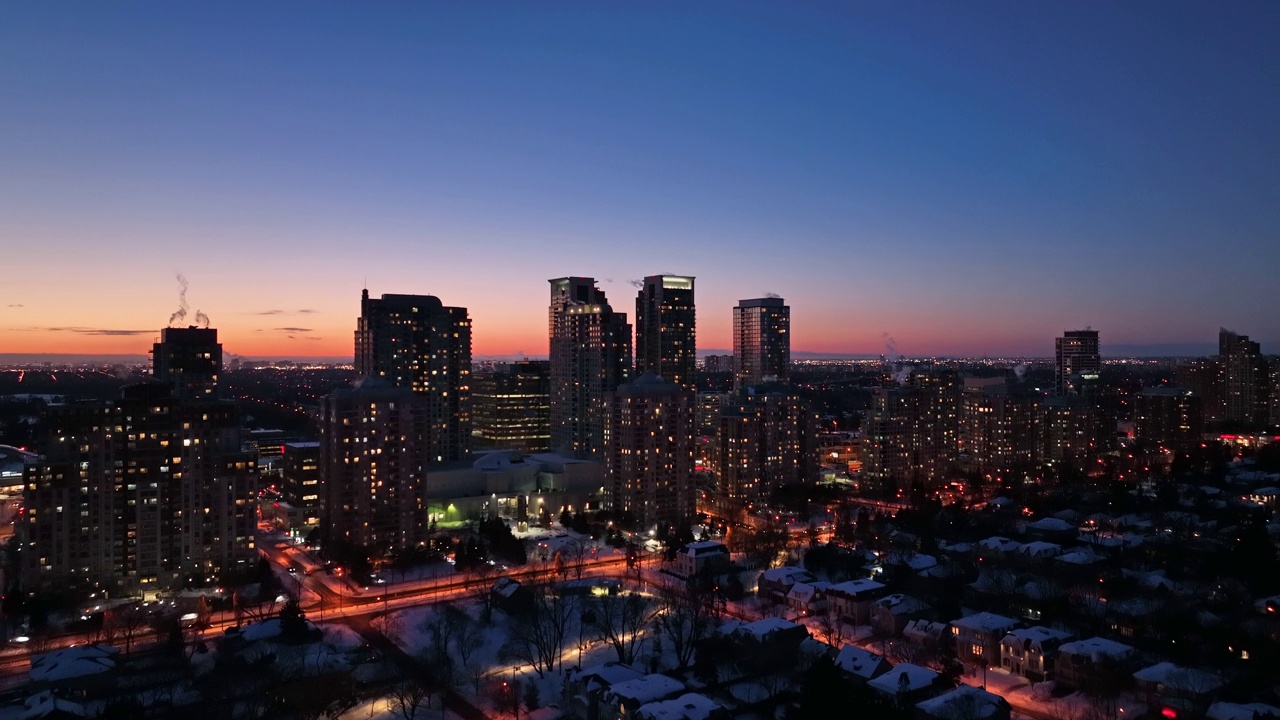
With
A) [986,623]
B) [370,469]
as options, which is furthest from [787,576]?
[370,469]

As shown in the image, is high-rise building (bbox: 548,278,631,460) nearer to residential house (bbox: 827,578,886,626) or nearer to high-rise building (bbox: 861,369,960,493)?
high-rise building (bbox: 861,369,960,493)

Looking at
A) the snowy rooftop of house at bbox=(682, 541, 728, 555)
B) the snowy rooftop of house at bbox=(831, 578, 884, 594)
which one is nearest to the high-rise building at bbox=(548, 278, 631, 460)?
the snowy rooftop of house at bbox=(682, 541, 728, 555)

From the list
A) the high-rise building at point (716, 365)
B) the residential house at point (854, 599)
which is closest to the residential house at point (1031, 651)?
the residential house at point (854, 599)

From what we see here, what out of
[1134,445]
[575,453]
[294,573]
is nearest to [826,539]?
[575,453]

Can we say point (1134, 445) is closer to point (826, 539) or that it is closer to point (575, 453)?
point (826, 539)

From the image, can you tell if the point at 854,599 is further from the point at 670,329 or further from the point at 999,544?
the point at 670,329
